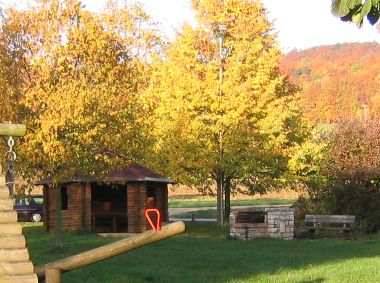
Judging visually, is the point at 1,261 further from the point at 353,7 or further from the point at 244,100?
the point at 244,100

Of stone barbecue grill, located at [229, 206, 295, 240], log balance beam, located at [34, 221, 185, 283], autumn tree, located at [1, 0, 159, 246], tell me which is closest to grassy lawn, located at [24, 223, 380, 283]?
stone barbecue grill, located at [229, 206, 295, 240]

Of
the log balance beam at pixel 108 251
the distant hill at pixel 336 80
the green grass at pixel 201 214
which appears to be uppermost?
the distant hill at pixel 336 80

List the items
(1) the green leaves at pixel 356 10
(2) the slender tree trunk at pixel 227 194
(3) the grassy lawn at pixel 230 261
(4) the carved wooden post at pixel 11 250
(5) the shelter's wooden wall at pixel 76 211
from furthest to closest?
(2) the slender tree trunk at pixel 227 194 → (5) the shelter's wooden wall at pixel 76 211 → (3) the grassy lawn at pixel 230 261 → (4) the carved wooden post at pixel 11 250 → (1) the green leaves at pixel 356 10

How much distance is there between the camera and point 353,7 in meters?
4.71

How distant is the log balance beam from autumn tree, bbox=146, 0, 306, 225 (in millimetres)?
20464

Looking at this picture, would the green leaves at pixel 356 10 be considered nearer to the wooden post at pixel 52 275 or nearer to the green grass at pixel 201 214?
the wooden post at pixel 52 275

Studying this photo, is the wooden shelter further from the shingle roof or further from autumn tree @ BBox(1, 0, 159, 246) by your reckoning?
autumn tree @ BBox(1, 0, 159, 246)

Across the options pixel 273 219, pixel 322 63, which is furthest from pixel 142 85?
pixel 322 63

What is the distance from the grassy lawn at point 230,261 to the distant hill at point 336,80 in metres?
47.4

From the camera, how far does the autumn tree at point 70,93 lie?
57.5ft

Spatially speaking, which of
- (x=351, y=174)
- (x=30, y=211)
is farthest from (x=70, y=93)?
(x=30, y=211)

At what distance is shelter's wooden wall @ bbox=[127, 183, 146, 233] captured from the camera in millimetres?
26844

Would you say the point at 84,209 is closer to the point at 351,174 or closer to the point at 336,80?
the point at 351,174

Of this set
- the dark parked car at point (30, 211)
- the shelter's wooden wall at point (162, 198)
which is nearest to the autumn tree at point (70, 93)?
the shelter's wooden wall at point (162, 198)
